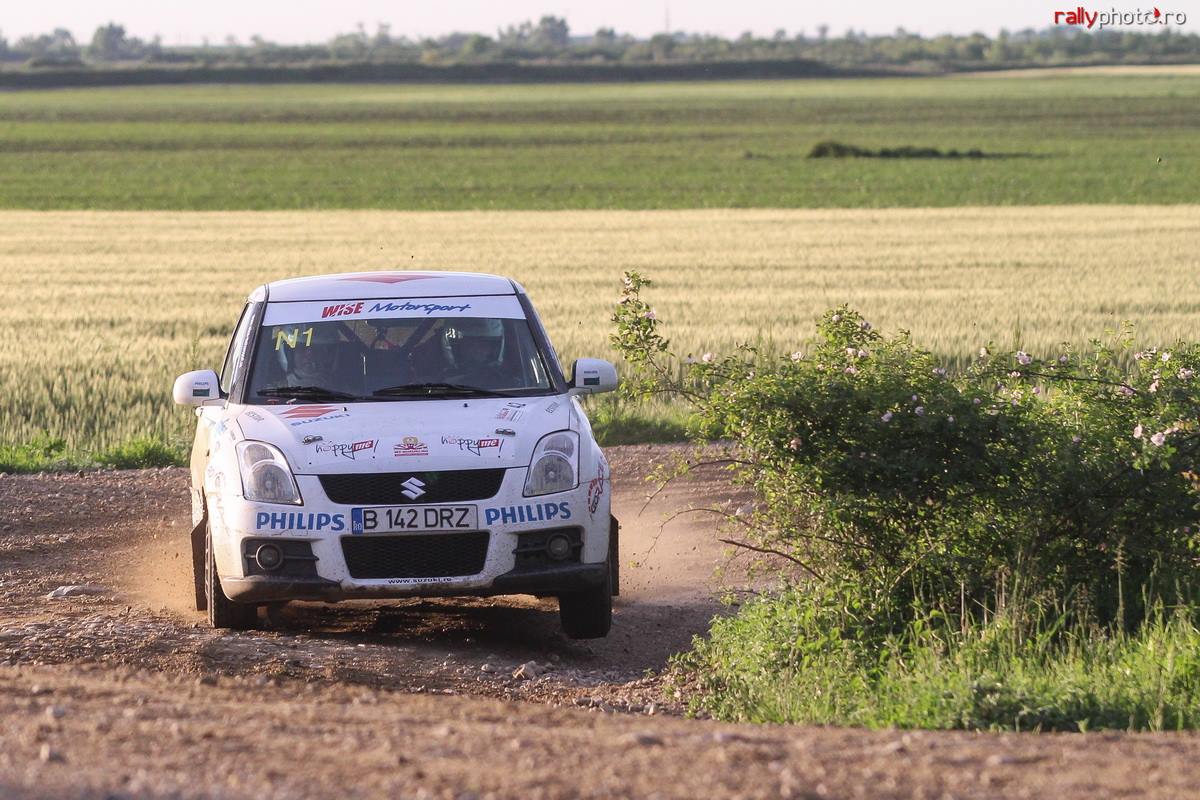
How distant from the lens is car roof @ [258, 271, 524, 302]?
8859 mm

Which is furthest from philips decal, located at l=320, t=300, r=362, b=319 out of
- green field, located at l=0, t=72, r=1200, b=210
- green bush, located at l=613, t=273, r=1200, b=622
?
green field, located at l=0, t=72, r=1200, b=210

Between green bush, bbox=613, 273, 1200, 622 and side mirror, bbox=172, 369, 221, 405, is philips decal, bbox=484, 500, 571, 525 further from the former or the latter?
side mirror, bbox=172, 369, 221, 405

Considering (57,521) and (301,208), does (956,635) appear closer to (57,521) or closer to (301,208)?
(57,521)

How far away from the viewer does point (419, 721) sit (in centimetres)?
507

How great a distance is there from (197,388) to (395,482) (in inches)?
59.6

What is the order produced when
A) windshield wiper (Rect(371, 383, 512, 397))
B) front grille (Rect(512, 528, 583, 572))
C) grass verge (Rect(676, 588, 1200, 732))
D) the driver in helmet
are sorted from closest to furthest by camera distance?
grass verge (Rect(676, 588, 1200, 732))
front grille (Rect(512, 528, 583, 572))
windshield wiper (Rect(371, 383, 512, 397))
the driver in helmet

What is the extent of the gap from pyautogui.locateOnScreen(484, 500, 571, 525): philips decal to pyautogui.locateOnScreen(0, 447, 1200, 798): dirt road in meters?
0.62

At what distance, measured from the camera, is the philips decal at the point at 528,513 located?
24.2 feet

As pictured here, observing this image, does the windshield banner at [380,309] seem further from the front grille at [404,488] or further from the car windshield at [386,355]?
the front grille at [404,488]

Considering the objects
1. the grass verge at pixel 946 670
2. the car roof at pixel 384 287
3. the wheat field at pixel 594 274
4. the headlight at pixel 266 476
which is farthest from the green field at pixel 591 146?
the grass verge at pixel 946 670

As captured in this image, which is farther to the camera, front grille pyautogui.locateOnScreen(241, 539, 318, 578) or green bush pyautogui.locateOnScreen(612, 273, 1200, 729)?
front grille pyautogui.locateOnScreen(241, 539, 318, 578)

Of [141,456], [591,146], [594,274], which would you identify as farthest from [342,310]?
[591,146]

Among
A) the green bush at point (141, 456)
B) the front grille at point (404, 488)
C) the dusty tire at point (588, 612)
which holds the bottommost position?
the green bush at point (141, 456)

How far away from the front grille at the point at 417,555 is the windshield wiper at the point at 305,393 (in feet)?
3.56
